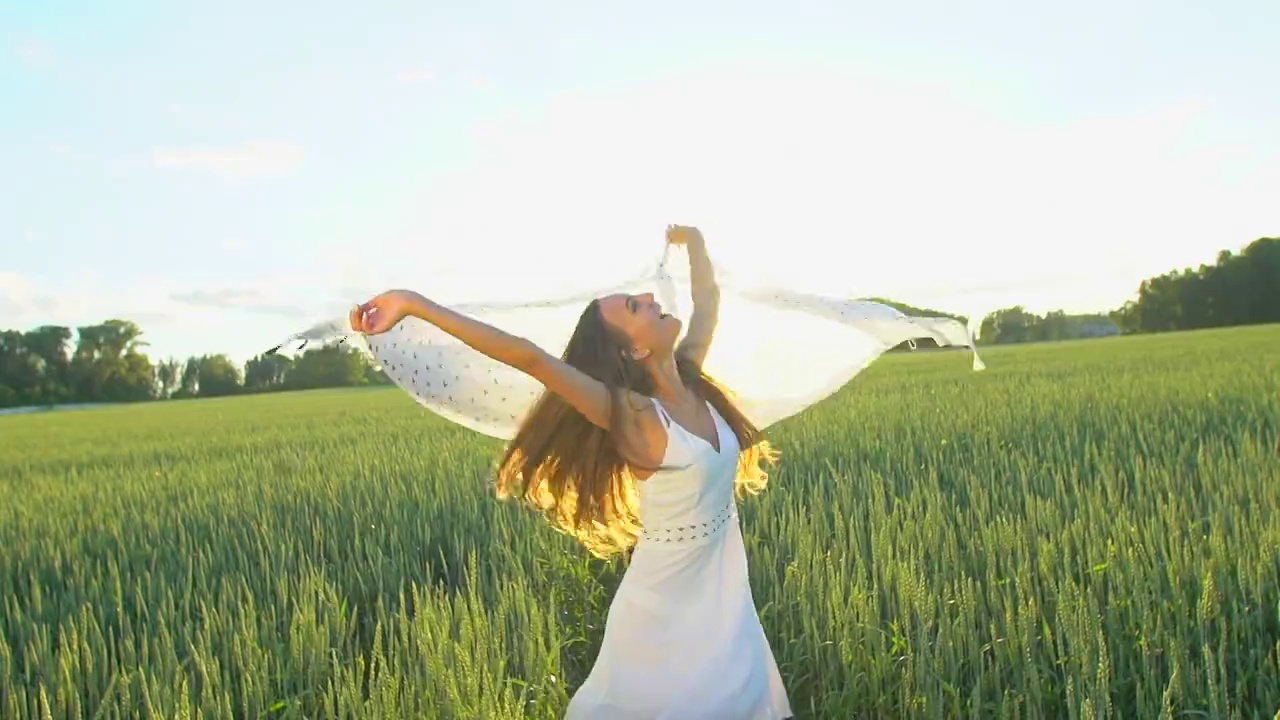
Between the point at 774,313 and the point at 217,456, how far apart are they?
10.4m

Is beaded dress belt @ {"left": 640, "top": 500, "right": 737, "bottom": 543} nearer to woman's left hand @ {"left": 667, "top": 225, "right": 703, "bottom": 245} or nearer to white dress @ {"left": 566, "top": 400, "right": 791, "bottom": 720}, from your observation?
white dress @ {"left": 566, "top": 400, "right": 791, "bottom": 720}

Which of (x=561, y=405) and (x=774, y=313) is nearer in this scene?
(x=561, y=405)

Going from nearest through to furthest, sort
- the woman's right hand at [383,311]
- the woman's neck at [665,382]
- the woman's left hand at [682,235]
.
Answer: the woman's right hand at [383,311] → the woman's neck at [665,382] → the woman's left hand at [682,235]

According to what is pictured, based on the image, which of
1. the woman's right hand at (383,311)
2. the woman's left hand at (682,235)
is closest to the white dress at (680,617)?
the woman's right hand at (383,311)

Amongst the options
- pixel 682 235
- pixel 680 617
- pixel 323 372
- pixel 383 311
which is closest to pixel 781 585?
pixel 682 235

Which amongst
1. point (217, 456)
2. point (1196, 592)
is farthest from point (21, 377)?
point (1196, 592)

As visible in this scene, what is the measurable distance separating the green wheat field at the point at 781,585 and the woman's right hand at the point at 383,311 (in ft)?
2.81

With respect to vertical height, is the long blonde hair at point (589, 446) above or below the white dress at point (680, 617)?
above

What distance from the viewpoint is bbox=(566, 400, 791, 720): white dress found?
8.50 feet

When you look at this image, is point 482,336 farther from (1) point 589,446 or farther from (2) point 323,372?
(2) point 323,372

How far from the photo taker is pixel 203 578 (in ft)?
15.4

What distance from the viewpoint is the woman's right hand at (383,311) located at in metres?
2.26

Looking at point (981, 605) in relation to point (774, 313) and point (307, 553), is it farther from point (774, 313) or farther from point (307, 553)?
point (307, 553)

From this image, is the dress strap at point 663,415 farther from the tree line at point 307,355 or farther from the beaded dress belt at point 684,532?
the tree line at point 307,355
